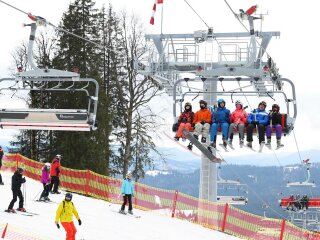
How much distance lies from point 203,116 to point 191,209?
26.8ft

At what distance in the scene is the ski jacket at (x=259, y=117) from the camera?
1953 cm

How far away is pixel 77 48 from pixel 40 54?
2.68m

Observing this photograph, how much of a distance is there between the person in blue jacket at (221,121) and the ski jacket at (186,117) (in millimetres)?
669

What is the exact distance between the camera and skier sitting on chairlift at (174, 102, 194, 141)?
65.8 feet

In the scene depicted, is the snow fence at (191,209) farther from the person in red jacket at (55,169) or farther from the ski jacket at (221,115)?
the ski jacket at (221,115)

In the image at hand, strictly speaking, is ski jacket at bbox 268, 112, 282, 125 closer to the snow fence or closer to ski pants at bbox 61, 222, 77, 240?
the snow fence

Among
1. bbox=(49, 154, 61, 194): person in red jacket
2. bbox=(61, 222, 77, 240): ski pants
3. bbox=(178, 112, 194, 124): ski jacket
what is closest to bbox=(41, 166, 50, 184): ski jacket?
bbox=(49, 154, 61, 194): person in red jacket

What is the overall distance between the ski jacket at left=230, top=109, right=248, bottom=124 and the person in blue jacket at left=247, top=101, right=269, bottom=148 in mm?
156

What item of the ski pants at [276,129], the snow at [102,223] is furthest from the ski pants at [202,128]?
the snow at [102,223]

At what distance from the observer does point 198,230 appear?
24.2 metres

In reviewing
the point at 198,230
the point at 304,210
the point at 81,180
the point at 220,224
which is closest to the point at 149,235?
the point at 198,230

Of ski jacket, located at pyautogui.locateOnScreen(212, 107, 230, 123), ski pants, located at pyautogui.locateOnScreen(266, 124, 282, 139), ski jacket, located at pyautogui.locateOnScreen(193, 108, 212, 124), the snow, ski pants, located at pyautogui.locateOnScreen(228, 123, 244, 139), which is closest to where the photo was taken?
the snow

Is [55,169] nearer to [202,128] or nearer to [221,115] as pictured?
[202,128]

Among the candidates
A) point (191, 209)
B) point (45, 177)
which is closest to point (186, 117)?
point (45, 177)
